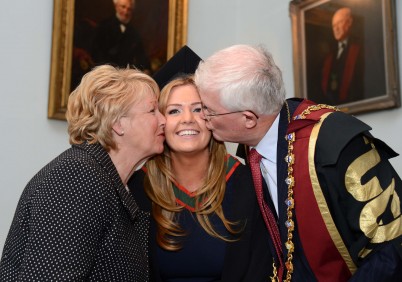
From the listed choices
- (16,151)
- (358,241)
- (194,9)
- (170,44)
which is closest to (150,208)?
(358,241)

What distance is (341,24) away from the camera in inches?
165

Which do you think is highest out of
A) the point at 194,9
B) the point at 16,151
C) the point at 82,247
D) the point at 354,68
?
the point at 194,9

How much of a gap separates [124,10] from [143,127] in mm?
2367

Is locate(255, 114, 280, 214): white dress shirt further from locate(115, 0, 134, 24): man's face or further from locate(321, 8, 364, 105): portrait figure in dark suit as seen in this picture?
locate(115, 0, 134, 24): man's face

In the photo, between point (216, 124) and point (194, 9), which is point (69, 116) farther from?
→ point (194, 9)

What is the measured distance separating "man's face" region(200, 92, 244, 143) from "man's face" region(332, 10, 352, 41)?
201cm

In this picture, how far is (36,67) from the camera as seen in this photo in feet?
13.6

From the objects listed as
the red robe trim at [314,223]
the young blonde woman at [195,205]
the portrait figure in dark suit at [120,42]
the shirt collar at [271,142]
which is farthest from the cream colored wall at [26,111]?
the red robe trim at [314,223]

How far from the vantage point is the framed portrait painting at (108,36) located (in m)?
4.21

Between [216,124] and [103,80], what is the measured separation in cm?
56

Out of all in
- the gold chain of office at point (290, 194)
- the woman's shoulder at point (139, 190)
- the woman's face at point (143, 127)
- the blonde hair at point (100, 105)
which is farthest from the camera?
the woman's shoulder at point (139, 190)

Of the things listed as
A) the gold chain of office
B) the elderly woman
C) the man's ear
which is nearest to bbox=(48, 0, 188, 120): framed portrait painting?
the elderly woman

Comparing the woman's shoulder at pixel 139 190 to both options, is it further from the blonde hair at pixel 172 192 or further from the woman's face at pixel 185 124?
the woman's face at pixel 185 124

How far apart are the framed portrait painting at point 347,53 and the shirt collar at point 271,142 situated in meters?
1.59
